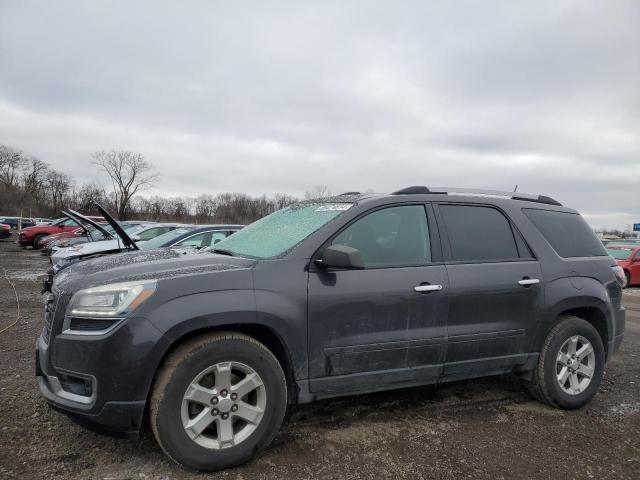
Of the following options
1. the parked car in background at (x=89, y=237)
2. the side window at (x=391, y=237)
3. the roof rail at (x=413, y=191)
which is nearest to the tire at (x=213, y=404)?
the side window at (x=391, y=237)

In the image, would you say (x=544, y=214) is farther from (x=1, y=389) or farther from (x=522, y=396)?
(x=1, y=389)

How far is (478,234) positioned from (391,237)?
81cm

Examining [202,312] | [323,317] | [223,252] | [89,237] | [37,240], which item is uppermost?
[223,252]

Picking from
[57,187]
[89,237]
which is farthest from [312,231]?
[57,187]

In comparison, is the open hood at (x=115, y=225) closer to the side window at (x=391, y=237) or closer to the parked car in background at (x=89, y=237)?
the parked car in background at (x=89, y=237)

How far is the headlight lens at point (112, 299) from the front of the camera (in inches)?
105

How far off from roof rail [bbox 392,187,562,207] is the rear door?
15 centimetres

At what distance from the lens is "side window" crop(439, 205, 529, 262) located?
3.66 metres

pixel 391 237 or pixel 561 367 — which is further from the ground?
pixel 391 237

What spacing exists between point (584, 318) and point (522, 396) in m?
0.91

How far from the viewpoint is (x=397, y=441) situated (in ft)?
10.7

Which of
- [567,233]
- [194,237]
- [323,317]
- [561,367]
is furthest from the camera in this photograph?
[194,237]

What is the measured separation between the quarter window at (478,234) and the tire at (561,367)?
77cm

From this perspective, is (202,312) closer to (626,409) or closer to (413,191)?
(413,191)
